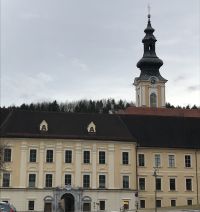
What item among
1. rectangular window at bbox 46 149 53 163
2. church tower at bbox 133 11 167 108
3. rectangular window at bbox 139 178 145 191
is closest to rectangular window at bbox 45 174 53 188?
rectangular window at bbox 46 149 53 163

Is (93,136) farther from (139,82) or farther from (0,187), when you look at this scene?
(139,82)

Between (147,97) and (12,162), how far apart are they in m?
55.5

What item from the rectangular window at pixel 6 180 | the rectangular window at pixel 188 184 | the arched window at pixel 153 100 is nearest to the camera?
the rectangular window at pixel 6 180

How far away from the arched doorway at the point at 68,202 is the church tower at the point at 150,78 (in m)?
52.2

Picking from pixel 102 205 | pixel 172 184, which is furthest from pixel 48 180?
pixel 172 184

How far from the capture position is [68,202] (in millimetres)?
63969

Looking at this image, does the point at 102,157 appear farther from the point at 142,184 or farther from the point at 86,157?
the point at 142,184

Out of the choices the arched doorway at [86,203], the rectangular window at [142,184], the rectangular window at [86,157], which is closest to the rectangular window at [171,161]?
the rectangular window at [142,184]

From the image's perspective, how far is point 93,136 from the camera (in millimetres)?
65062

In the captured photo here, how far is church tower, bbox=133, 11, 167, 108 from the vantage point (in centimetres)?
11169

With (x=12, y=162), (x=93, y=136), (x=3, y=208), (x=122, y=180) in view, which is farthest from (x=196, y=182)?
(x=3, y=208)

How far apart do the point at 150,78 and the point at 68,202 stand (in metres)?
53.6

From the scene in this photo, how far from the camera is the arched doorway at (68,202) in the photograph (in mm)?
62956

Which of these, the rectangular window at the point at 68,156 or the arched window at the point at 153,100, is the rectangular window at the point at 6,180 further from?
the arched window at the point at 153,100
